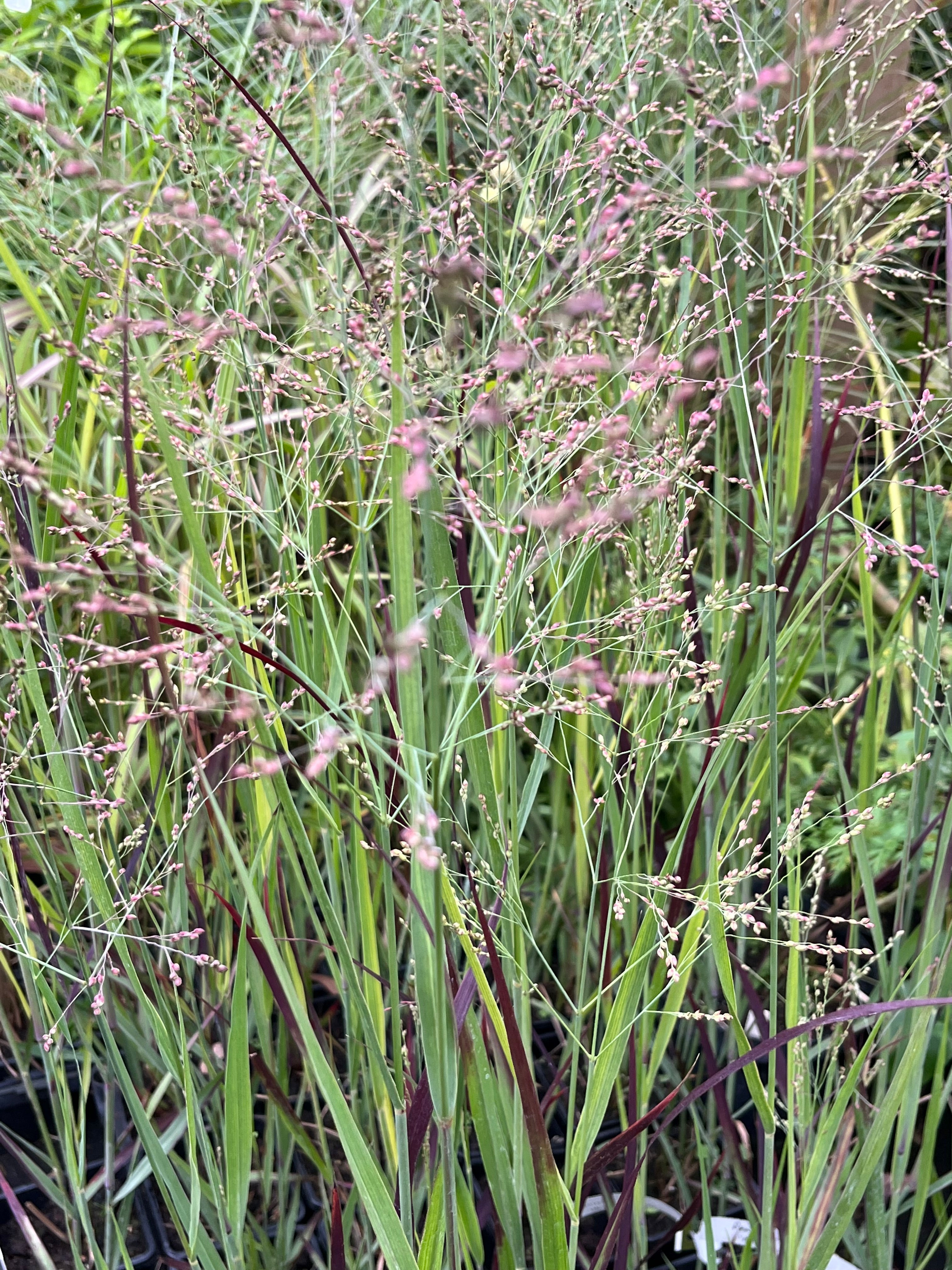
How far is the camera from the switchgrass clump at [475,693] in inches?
20.5

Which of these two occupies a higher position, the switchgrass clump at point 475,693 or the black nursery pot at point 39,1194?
the switchgrass clump at point 475,693

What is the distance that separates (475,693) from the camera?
0.65m

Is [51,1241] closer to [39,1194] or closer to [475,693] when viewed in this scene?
[39,1194]

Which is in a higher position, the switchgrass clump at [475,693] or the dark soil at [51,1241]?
the switchgrass clump at [475,693]

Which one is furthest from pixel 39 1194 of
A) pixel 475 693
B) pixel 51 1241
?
pixel 475 693

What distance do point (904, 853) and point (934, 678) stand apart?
14 centimetres

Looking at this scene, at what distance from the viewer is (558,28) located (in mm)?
758

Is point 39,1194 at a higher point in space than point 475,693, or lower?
lower

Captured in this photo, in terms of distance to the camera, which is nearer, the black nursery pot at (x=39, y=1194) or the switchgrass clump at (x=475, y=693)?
the switchgrass clump at (x=475, y=693)

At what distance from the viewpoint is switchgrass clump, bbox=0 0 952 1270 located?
1.71 ft

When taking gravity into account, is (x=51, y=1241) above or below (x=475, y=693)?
below

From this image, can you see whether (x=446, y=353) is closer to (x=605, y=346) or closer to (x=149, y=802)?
(x=605, y=346)

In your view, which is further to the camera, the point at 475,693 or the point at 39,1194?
the point at 39,1194

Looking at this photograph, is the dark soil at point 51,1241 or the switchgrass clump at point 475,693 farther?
the dark soil at point 51,1241
